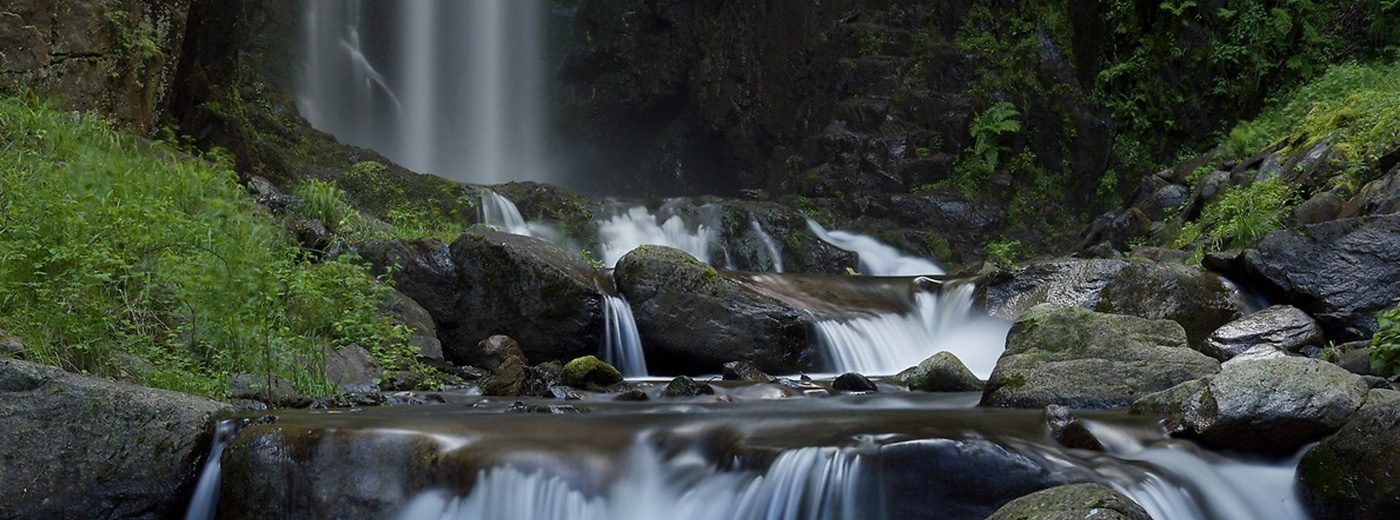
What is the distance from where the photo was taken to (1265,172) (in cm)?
1318

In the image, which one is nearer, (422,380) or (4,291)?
(4,291)

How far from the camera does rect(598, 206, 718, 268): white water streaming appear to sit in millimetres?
17109

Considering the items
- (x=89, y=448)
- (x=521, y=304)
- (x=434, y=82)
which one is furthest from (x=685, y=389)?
(x=434, y=82)

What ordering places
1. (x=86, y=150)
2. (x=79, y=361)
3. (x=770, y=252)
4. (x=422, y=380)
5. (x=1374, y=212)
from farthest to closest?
(x=770, y=252) < (x=1374, y=212) < (x=86, y=150) < (x=422, y=380) < (x=79, y=361)

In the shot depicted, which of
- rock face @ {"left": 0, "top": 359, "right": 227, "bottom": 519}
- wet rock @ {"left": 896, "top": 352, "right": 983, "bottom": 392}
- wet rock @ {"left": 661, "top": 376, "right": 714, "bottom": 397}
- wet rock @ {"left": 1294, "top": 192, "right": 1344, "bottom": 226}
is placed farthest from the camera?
wet rock @ {"left": 1294, "top": 192, "right": 1344, "bottom": 226}

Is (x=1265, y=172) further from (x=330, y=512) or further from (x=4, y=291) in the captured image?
(x=4, y=291)

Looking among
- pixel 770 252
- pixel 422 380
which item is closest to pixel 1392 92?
pixel 770 252

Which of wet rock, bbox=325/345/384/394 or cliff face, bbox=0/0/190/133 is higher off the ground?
cliff face, bbox=0/0/190/133

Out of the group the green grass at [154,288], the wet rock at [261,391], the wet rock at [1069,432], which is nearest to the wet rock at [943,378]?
the wet rock at [1069,432]

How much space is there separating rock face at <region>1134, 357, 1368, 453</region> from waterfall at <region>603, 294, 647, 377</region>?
5793 millimetres

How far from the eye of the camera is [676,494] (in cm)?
516

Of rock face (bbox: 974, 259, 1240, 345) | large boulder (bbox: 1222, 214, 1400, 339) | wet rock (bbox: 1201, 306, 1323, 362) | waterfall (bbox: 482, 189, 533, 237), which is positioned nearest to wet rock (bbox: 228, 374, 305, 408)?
wet rock (bbox: 1201, 306, 1323, 362)

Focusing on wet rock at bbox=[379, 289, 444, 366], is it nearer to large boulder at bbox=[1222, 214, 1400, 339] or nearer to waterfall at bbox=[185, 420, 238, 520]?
waterfall at bbox=[185, 420, 238, 520]

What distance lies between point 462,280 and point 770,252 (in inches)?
296
